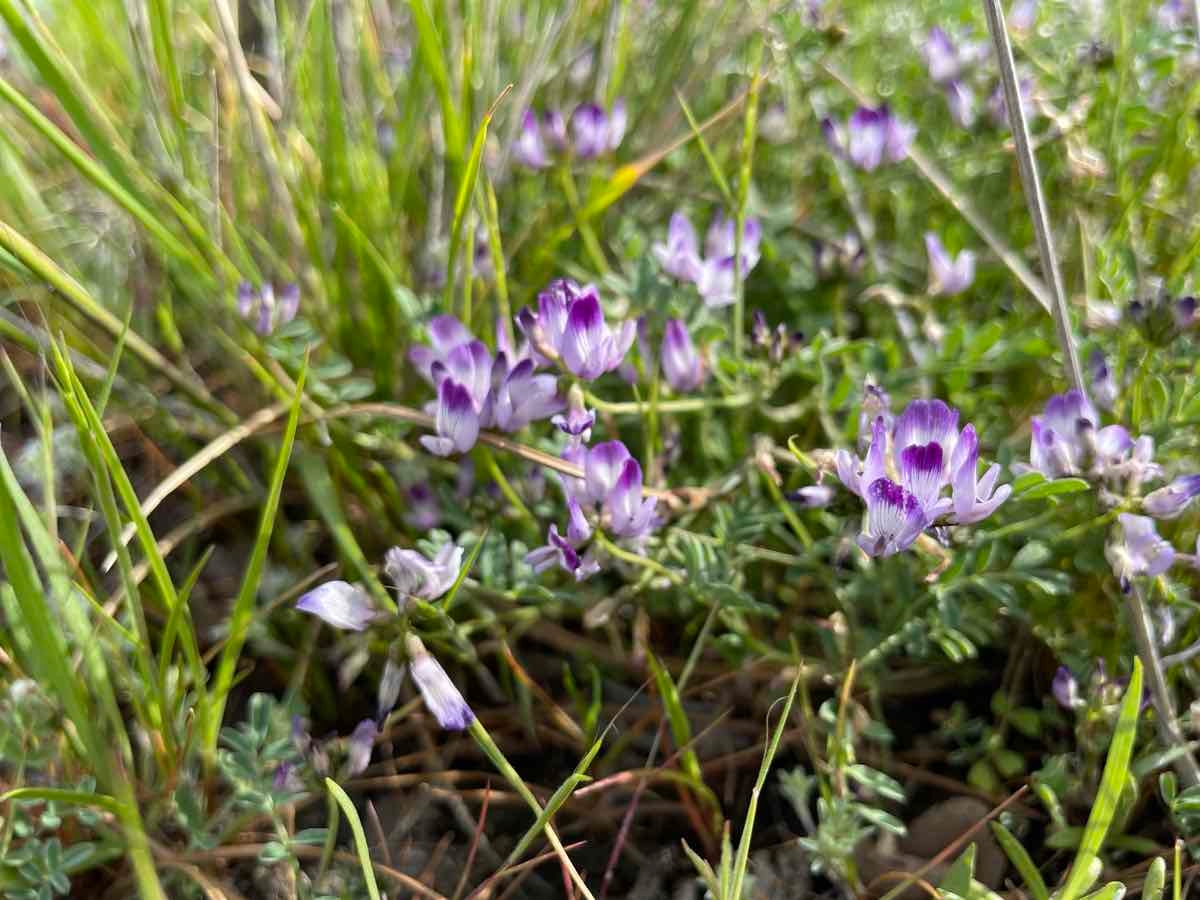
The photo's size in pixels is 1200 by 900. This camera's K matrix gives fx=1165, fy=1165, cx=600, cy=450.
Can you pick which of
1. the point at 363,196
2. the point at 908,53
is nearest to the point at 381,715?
the point at 363,196

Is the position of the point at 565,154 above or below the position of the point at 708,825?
above

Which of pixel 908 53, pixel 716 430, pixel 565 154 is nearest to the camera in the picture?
pixel 716 430

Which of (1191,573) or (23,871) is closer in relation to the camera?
(23,871)

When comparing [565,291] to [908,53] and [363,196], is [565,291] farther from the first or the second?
[908,53]

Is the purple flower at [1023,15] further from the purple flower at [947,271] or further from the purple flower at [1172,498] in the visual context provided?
the purple flower at [1172,498]

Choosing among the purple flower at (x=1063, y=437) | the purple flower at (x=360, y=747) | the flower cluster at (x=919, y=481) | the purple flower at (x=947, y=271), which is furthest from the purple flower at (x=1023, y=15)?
the purple flower at (x=360, y=747)

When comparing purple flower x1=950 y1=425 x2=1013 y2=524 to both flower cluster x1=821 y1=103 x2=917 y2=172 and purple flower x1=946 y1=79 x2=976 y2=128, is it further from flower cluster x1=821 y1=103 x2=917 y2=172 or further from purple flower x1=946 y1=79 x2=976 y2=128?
purple flower x1=946 y1=79 x2=976 y2=128

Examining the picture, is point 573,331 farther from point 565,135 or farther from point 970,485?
point 565,135
